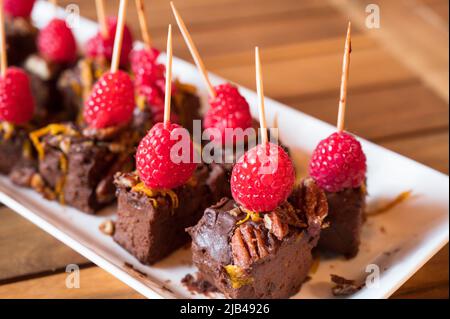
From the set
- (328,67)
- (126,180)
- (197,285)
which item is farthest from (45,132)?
(328,67)

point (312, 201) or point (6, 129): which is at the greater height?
point (6, 129)

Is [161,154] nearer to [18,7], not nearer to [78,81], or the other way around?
[78,81]

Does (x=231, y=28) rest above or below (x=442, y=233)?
above

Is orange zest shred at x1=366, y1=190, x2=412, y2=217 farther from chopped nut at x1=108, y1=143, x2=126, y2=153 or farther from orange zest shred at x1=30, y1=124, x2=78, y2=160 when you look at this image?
orange zest shred at x1=30, y1=124, x2=78, y2=160

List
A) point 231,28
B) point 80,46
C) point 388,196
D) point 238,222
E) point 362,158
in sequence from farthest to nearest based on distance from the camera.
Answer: point 231,28 → point 80,46 → point 388,196 → point 362,158 → point 238,222

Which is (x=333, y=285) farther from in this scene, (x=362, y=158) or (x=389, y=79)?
(x=389, y=79)

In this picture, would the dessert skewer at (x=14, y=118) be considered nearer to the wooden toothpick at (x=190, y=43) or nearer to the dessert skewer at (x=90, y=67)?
the dessert skewer at (x=90, y=67)
